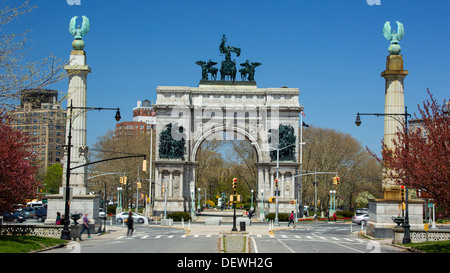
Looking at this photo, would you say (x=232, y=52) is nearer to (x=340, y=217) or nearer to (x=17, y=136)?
(x=340, y=217)

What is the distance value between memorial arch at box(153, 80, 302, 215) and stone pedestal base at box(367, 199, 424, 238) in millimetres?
31443

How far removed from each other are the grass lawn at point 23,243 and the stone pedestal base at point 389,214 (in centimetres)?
2010

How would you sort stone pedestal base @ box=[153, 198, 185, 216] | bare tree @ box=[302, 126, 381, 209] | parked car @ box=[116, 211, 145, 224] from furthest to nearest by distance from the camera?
1. bare tree @ box=[302, 126, 381, 209]
2. stone pedestal base @ box=[153, 198, 185, 216]
3. parked car @ box=[116, 211, 145, 224]

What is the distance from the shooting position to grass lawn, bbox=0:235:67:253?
80.5ft

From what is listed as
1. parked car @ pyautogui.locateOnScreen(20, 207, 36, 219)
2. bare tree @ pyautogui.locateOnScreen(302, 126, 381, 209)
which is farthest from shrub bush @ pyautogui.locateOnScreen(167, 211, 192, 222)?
bare tree @ pyautogui.locateOnScreen(302, 126, 381, 209)

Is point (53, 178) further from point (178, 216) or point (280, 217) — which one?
point (280, 217)

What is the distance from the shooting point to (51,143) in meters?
147

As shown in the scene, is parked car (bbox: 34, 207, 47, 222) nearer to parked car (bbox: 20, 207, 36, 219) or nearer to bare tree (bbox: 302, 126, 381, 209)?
parked car (bbox: 20, 207, 36, 219)

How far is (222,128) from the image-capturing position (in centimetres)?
7444

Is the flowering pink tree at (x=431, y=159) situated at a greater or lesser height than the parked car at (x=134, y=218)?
greater

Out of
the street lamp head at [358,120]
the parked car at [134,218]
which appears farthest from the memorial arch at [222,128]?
the street lamp head at [358,120]

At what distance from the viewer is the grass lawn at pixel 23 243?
24.5 meters

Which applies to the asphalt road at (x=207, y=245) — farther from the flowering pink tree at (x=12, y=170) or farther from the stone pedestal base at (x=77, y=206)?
the flowering pink tree at (x=12, y=170)
